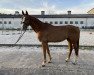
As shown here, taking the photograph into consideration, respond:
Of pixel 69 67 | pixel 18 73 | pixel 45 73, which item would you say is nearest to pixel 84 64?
pixel 69 67

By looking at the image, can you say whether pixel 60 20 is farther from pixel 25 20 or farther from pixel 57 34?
pixel 25 20

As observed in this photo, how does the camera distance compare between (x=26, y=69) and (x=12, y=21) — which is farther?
(x=12, y=21)

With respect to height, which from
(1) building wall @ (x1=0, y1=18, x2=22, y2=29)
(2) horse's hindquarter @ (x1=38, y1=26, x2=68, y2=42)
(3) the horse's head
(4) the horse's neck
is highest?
(3) the horse's head

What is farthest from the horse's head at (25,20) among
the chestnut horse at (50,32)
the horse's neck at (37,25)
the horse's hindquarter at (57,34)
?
the horse's hindquarter at (57,34)

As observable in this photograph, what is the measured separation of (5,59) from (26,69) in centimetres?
283

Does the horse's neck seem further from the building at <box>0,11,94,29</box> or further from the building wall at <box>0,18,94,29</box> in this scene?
the building wall at <box>0,18,94,29</box>

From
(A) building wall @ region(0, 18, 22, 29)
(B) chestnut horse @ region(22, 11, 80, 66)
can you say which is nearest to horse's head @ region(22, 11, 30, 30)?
(B) chestnut horse @ region(22, 11, 80, 66)

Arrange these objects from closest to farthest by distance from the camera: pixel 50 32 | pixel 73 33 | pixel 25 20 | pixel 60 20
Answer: pixel 25 20, pixel 50 32, pixel 73 33, pixel 60 20

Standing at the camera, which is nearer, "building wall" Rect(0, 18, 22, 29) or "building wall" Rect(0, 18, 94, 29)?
"building wall" Rect(0, 18, 94, 29)

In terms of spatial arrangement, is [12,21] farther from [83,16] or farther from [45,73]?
[45,73]

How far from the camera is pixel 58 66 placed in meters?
10.6

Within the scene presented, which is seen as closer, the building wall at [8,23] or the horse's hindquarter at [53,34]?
the horse's hindquarter at [53,34]

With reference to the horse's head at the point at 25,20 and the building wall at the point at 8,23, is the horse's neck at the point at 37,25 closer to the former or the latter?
the horse's head at the point at 25,20

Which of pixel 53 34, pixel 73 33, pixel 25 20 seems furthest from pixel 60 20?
pixel 25 20
